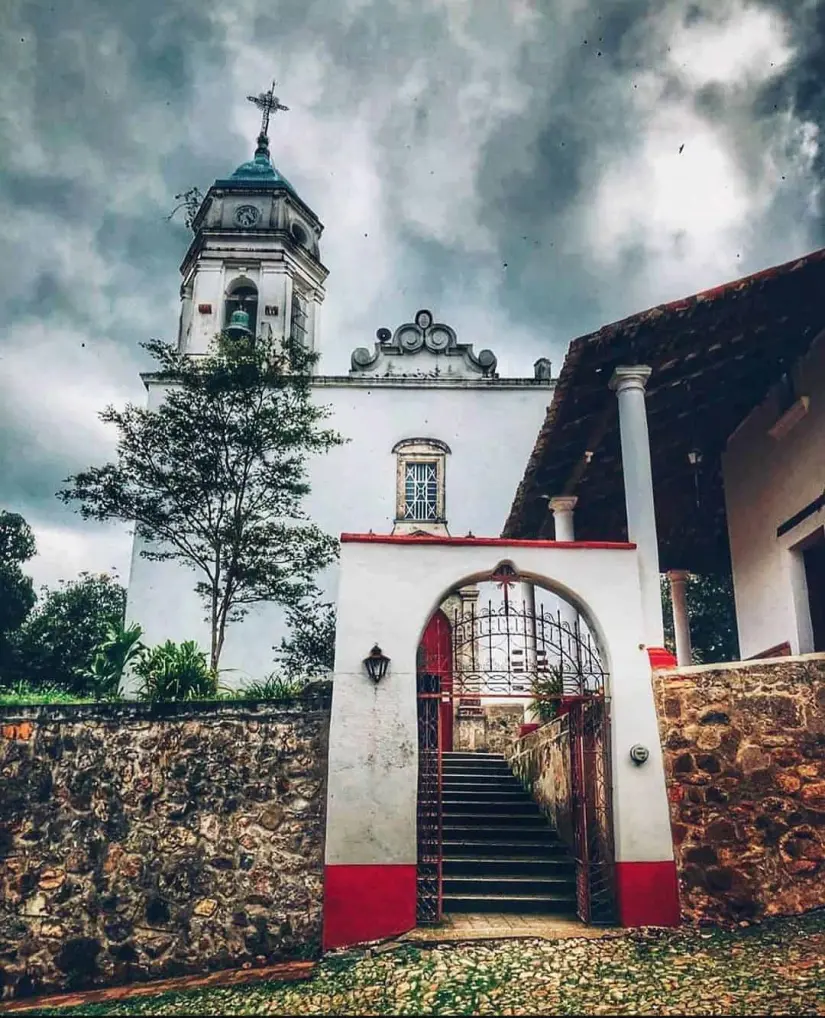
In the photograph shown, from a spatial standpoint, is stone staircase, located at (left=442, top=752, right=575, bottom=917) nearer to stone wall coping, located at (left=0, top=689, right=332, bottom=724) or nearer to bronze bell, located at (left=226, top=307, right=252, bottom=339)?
stone wall coping, located at (left=0, top=689, right=332, bottom=724)

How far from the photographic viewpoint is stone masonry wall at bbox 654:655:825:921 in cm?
553

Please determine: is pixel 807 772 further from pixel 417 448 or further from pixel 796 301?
pixel 417 448

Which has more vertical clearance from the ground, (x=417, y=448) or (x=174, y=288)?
(x=174, y=288)

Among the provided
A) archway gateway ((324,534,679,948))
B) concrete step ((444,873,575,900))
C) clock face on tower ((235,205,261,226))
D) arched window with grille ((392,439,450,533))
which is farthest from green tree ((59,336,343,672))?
clock face on tower ((235,205,261,226))

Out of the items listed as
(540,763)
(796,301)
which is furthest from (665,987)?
(796,301)

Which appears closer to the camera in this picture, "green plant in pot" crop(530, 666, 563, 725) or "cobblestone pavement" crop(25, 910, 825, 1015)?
"cobblestone pavement" crop(25, 910, 825, 1015)

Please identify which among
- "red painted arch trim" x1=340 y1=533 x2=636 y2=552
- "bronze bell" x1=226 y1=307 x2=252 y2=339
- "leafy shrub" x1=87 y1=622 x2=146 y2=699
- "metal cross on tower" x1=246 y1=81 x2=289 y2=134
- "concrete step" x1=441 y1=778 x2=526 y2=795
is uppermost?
"metal cross on tower" x1=246 y1=81 x2=289 y2=134

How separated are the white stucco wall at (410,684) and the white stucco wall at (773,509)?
2.83 metres

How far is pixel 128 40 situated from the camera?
1002 centimetres

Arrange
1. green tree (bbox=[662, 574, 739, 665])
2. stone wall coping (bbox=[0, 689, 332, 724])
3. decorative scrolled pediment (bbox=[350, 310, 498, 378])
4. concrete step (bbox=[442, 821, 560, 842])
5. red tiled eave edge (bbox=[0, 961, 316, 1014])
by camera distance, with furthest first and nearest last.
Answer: green tree (bbox=[662, 574, 739, 665]) < decorative scrolled pediment (bbox=[350, 310, 498, 378]) < concrete step (bbox=[442, 821, 560, 842]) < stone wall coping (bbox=[0, 689, 332, 724]) < red tiled eave edge (bbox=[0, 961, 316, 1014])

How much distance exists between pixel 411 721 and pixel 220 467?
7311 millimetres

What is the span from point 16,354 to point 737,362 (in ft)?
34.8

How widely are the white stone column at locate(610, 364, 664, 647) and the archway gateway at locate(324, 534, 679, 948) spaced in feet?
0.50

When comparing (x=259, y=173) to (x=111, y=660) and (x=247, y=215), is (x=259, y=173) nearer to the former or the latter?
(x=247, y=215)
